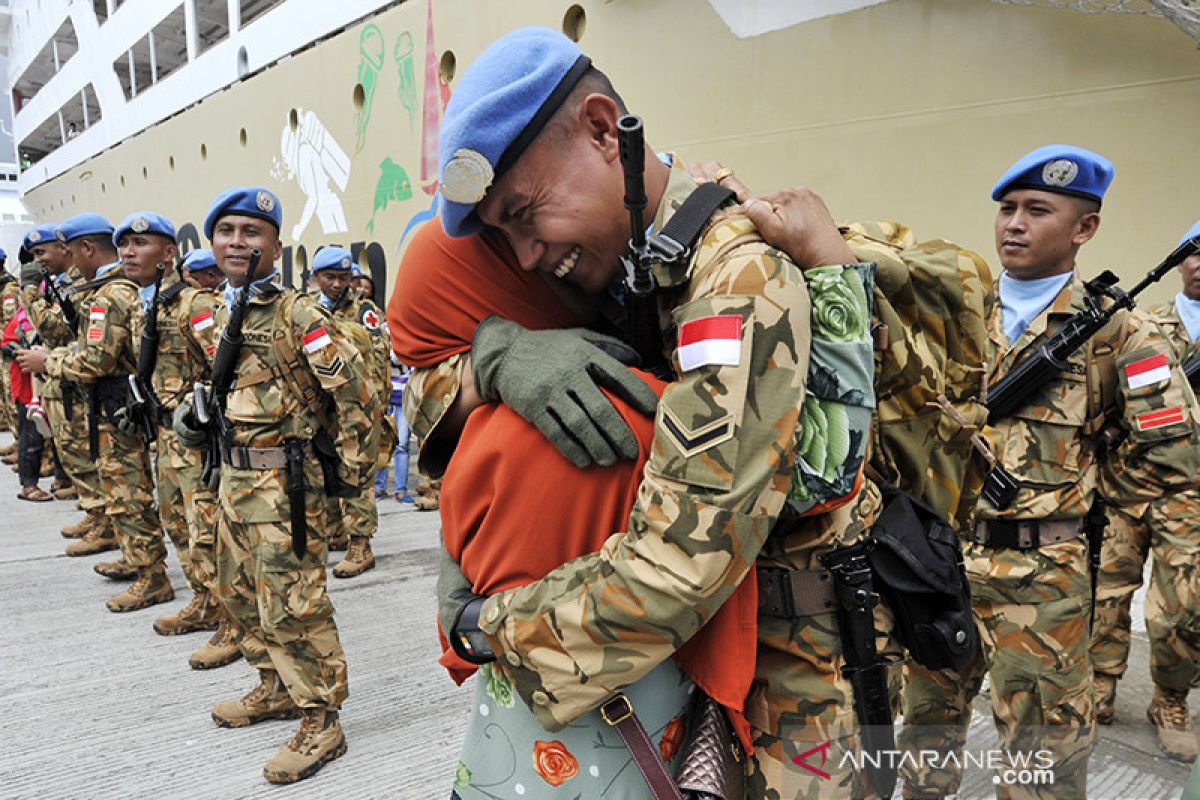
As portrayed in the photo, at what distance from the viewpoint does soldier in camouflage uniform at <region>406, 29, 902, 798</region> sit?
90 centimetres

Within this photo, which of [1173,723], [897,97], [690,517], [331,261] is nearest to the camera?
[690,517]

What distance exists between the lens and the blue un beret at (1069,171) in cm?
223

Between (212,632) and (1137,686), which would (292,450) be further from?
(1137,686)

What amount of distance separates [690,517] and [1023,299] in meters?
2.06

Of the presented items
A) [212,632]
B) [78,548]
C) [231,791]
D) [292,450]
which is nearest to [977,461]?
[292,450]

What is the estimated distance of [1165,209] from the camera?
146 inches

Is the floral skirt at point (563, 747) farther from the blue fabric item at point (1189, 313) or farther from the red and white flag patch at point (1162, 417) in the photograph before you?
the blue fabric item at point (1189, 313)

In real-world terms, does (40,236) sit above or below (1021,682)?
above

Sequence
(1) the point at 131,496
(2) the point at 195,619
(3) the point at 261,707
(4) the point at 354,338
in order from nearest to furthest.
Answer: (3) the point at 261,707 → (4) the point at 354,338 → (2) the point at 195,619 → (1) the point at 131,496

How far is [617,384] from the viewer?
98cm

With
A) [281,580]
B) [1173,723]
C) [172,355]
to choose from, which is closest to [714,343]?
[281,580]

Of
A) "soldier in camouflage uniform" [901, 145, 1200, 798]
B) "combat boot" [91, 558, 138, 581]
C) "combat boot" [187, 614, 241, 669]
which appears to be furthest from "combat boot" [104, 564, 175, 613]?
"soldier in camouflage uniform" [901, 145, 1200, 798]

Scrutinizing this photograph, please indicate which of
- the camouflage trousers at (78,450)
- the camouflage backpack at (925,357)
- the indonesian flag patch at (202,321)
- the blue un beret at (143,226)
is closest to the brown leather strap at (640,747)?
the camouflage backpack at (925,357)

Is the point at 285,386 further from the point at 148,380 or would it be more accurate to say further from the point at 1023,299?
the point at 1023,299
